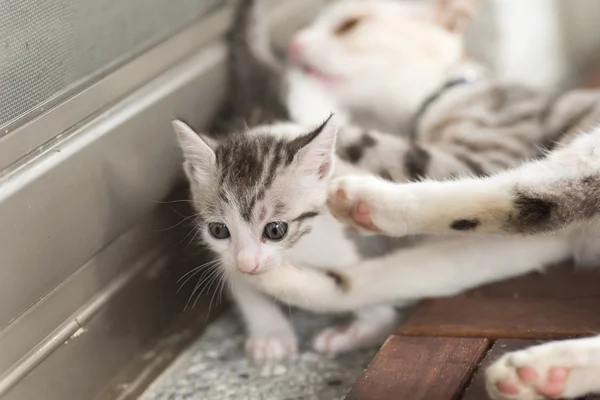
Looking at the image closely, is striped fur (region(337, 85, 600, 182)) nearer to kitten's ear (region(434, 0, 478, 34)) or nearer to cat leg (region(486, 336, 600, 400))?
kitten's ear (region(434, 0, 478, 34))

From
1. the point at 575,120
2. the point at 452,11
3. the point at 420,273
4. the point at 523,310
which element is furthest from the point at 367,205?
the point at 452,11

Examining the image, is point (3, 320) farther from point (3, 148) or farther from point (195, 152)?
point (195, 152)

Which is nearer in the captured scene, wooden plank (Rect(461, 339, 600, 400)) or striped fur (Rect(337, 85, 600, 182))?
wooden plank (Rect(461, 339, 600, 400))

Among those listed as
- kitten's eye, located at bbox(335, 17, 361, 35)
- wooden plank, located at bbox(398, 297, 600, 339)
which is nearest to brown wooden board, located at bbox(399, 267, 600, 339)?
wooden plank, located at bbox(398, 297, 600, 339)

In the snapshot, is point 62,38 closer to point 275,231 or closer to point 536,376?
point 275,231

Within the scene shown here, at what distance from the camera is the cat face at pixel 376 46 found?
1718 mm

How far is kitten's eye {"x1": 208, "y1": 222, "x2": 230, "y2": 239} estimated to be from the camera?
1201 mm

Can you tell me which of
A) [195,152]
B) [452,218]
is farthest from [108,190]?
[452,218]

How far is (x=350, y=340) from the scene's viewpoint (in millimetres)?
1341

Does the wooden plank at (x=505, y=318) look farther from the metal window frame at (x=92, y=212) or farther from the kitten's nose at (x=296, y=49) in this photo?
the kitten's nose at (x=296, y=49)

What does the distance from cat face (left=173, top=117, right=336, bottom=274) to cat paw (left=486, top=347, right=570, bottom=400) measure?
0.39 m

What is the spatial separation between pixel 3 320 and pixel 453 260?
0.70 metres

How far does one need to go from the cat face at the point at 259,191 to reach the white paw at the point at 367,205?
0.20 feet

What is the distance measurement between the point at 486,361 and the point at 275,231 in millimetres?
A: 357
